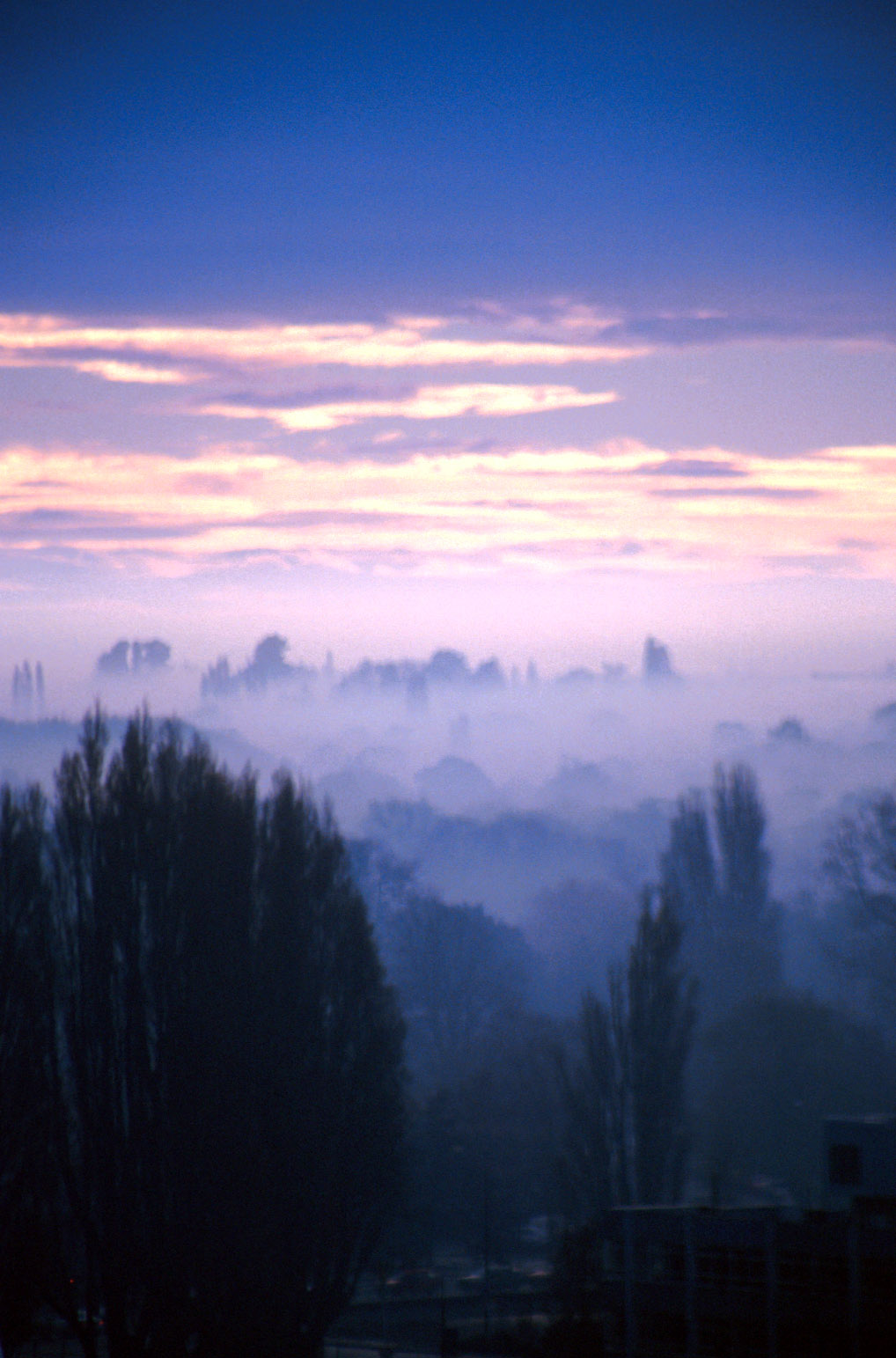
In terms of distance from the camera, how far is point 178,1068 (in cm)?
1691

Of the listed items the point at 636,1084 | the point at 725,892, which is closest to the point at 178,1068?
the point at 636,1084

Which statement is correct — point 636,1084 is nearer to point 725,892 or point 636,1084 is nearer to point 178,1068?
point 178,1068

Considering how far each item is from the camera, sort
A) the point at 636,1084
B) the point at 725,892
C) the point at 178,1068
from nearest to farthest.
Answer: the point at 178,1068
the point at 636,1084
the point at 725,892

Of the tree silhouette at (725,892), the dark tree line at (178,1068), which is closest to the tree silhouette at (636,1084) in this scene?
the dark tree line at (178,1068)

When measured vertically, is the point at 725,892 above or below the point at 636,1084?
above

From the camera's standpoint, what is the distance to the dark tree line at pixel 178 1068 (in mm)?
16219

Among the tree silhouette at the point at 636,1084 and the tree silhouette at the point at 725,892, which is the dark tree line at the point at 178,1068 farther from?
the tree silhouette at the point at 725,892

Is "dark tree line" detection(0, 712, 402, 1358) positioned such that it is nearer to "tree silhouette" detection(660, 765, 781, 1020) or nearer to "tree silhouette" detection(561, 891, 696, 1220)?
"tree silhouette" detection(561, 891, 696, 1220)

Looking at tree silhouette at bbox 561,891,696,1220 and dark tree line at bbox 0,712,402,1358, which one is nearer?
dark tree line at bbox 0,712,402,1358

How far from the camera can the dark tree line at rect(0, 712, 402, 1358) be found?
16.2 m

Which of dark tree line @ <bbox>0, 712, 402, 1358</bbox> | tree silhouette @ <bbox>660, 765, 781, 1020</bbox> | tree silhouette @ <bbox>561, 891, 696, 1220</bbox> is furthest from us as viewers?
tree silhouette @ <bbox>660, 765, 781, 1020</bbox>

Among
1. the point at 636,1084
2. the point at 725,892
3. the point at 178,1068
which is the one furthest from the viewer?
the point at 725,892

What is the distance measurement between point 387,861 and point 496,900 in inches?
1023

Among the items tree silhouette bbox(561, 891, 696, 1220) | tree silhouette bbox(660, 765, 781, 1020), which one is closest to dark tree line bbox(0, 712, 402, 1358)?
tree silhouette bbox(561, 891, 696, 1220)
